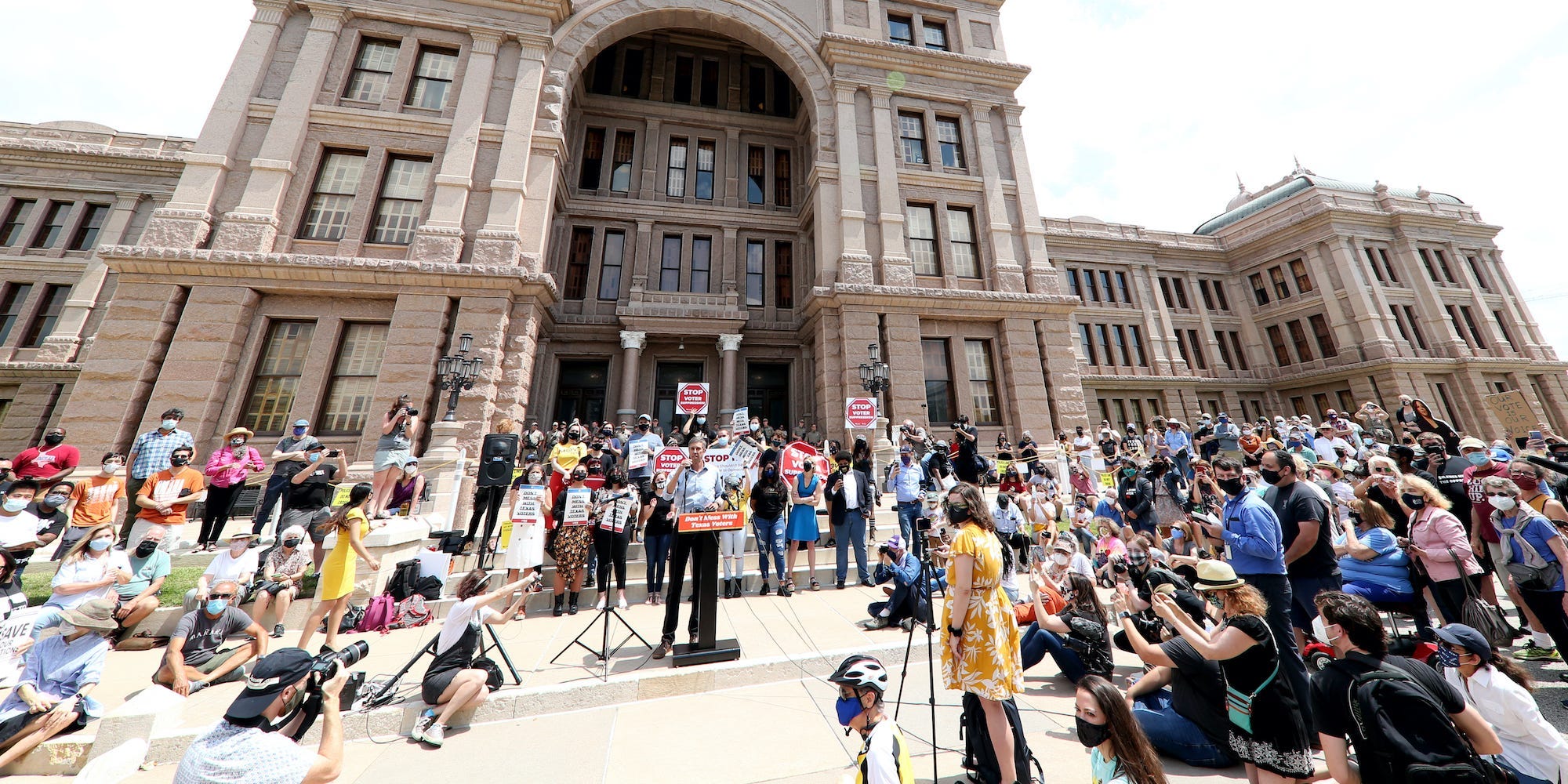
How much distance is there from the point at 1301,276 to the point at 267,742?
45.2m

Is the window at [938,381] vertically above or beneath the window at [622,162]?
beneath

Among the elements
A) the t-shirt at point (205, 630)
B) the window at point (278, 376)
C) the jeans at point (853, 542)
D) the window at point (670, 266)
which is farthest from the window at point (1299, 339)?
the window at point (278, 376)

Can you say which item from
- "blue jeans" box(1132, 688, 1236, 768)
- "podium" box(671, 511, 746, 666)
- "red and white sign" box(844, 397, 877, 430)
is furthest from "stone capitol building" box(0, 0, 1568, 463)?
"blue jeans" box(1132, 688, 1236, 768)

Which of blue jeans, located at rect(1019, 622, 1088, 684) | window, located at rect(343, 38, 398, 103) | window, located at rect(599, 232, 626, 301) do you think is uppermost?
window, located at rect(343, 38, 398, 103)

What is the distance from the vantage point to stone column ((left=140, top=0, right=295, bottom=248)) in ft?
40.2

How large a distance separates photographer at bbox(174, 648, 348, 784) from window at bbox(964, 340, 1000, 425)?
16.1 m

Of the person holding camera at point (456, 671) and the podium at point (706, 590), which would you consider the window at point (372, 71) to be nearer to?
the person holding camera at point (456, 671)

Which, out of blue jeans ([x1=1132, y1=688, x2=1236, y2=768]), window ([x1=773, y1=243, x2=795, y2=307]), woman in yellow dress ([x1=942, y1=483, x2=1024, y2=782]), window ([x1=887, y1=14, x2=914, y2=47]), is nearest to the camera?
woman in yellow dress ([x1=942, y1=483, x2=1024, y2=782])

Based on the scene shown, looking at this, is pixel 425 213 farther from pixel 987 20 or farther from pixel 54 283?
pixel 987 20

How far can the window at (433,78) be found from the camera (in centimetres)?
1524

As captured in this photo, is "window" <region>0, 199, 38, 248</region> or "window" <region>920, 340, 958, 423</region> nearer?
"window" <region>920, 340, 958, 423</region>

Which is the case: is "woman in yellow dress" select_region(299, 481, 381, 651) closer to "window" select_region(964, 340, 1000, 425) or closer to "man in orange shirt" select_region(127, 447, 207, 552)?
"man in orange shirt" select_region(127, 447, 207, 552)

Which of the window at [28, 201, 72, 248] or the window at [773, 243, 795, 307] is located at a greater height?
the window at [28, 201, 72, 248]

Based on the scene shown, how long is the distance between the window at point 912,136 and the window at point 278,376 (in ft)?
62.7
